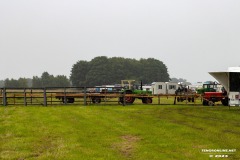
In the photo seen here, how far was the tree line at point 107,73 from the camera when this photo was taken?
12812cm

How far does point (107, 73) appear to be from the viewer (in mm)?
131875

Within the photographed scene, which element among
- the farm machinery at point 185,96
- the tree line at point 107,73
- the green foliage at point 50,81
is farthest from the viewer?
the tree line at point 107,73

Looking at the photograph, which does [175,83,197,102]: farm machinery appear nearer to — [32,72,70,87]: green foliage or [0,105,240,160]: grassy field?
[0,105,240,160]: grassy field

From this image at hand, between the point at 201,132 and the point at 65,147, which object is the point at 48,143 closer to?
the point at 65,147

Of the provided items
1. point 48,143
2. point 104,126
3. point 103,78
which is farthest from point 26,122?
point 103,78

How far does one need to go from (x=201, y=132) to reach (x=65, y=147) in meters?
5.04

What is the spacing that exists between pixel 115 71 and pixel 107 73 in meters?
4.75

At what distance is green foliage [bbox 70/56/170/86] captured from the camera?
131375mm

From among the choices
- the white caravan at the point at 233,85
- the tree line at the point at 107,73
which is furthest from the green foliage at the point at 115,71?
the white caravan at the point at 233,85

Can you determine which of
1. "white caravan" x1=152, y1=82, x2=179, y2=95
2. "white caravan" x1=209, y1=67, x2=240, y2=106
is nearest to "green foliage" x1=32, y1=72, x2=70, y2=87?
"white caravan" x1=152, y1=82, x2=179, y2=95

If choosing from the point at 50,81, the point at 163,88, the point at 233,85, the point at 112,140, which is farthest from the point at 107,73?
the point at 112,140

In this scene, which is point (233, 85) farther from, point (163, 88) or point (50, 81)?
point (50, 81)

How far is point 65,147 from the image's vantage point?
30.8 ft

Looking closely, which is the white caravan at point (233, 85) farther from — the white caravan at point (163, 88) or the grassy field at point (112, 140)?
the white caravan at point (163, 88)
